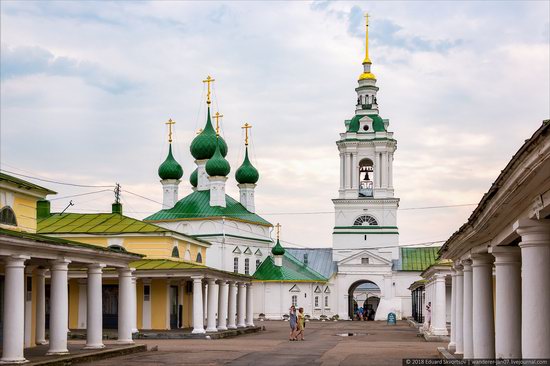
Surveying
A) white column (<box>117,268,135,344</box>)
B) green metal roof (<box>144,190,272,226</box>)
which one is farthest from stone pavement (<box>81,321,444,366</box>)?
green metal roof (<box>144,190,272,226</box>)

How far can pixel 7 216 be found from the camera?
22.0 meters

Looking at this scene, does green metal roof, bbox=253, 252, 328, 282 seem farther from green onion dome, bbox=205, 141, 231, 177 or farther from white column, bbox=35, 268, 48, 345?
white column, bbox=35, 268, 48, 345

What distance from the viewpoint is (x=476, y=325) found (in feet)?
53.2

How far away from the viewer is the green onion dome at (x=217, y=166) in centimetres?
6900

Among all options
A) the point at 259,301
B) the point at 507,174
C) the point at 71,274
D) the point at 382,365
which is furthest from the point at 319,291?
the point at 507,174

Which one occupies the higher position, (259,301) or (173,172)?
(173,172)

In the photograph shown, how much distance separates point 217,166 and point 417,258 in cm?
1759

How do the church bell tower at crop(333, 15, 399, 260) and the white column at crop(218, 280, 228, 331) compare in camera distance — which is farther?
the church bell tower at crop(333, 15, 399, 260)

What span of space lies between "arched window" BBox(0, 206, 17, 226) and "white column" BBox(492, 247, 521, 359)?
1256cm

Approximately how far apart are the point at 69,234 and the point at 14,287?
18536 millimetres

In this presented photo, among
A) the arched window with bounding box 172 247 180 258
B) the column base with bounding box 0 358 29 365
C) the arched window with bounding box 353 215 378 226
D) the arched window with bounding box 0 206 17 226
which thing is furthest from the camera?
the arched window with bounding box 353 215 378 226

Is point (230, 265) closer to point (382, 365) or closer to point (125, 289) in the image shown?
point (125, 289)

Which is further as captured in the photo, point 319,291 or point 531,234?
point 319,291

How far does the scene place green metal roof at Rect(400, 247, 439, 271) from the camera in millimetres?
71938
